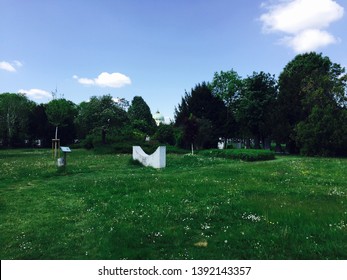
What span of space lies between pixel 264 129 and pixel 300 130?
11.6 m

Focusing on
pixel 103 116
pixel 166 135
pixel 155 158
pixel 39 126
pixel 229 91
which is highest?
pixel 229 91

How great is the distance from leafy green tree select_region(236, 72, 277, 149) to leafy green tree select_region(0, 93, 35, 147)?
4322 cm

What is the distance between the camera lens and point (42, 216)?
8258 millimetres

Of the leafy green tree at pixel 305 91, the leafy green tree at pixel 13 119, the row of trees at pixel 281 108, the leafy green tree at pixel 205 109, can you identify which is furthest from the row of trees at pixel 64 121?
the leafy green tree at pixel 305 91

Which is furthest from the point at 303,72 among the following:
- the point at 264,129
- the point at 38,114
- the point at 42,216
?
the point at 38,114

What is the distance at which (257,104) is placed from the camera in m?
46.7

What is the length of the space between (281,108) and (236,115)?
11.0m

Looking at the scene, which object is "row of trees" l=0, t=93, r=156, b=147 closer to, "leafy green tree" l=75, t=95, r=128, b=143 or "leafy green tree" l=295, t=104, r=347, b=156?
"leafy green tree" l=75, t=95, r=128, b=143

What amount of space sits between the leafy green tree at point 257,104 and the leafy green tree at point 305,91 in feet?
11.5

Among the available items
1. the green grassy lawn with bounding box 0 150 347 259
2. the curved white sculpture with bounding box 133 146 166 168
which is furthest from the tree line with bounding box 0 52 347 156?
the green grassy lawn with bounding box 0 150 347 259

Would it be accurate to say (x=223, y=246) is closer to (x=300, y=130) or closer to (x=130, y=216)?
(x=130, y=216)

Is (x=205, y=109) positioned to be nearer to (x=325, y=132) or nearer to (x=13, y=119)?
(x=325, y=132)

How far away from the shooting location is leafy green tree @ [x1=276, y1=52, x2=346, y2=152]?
3334 cm

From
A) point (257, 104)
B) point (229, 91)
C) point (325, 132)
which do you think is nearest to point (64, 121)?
point (229, 91)
